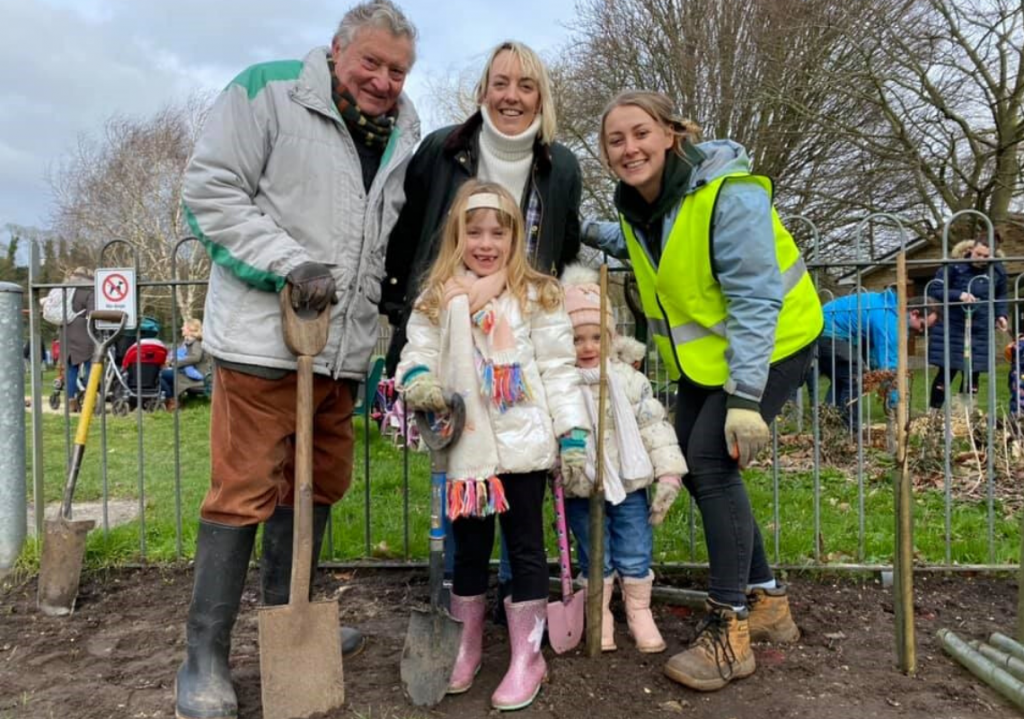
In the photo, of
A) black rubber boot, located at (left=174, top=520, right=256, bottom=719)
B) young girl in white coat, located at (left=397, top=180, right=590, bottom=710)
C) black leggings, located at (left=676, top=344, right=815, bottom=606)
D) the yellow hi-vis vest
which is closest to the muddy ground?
Result: black rubber boot, located at (left=174, top=520, right=256, bottom=719)

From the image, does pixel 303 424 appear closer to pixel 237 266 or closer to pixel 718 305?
pixel 237 266

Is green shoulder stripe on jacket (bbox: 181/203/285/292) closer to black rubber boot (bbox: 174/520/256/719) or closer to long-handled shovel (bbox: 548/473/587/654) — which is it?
black rubber boot (bbox: 174/520/256/719)

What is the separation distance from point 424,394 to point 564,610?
993 millimetres

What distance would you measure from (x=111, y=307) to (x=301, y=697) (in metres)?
2.37

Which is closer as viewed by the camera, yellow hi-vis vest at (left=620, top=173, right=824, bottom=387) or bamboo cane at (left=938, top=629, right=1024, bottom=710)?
bamboo cane at (left=938, top=629, right=1024, bottom=710)

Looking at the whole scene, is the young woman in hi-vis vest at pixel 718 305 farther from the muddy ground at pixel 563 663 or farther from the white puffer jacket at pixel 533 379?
the white puffer jacket at pixel 533 379

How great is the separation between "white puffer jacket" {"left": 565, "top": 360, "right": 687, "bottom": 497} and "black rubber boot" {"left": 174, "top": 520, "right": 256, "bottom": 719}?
3.84ft

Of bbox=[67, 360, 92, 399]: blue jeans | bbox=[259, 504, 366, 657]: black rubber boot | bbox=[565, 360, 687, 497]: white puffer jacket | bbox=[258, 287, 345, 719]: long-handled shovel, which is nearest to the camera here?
bbox=[258, 287, 345, 719]: long-handled shovel

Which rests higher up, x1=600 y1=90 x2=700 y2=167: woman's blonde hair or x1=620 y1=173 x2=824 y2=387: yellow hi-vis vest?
x1=600 y1=90 x2=700 y2=167: woman's blonde hair

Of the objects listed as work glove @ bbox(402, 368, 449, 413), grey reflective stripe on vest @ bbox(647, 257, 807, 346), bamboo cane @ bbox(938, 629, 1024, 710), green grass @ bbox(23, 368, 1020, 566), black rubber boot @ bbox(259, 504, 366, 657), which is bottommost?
bamboo cane @ bbox(938, 629, 1024, 710)

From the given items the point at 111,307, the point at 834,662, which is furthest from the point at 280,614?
the point at 111,307

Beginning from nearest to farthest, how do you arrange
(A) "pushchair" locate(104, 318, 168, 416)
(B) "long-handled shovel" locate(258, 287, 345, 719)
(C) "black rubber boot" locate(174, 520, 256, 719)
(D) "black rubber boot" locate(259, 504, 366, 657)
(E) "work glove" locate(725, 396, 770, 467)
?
(B) "long-handled shovel" locate(258, 287, 345, 719) → (C) "black rubber boot" locate(174, 520, 256, 719) → (E) "work glove" locate(725, 396, 770, 467) → (D) "black rubber boot" locate(259, 504, 366, 657) → (A) "pushchair" locate(104, 318, 168, 416)

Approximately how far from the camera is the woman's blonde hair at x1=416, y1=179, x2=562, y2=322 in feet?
8.90

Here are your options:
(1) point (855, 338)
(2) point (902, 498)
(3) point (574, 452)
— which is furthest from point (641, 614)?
(1) point (855, 338)
